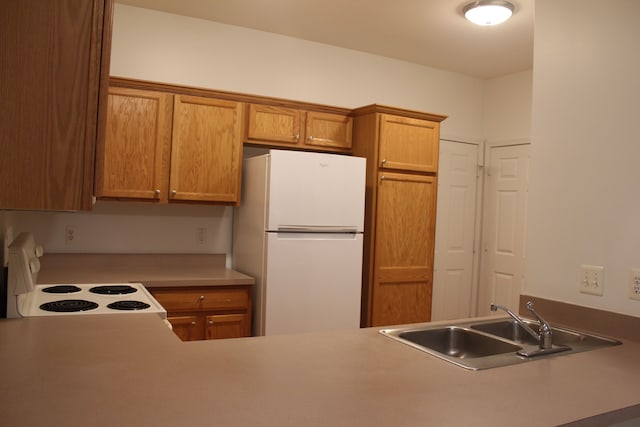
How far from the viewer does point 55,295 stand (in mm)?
2412

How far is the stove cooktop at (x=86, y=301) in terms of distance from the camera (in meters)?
2.06

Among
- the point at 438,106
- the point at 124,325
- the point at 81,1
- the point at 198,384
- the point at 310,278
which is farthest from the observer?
the point at 438,106

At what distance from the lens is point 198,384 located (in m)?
1.25

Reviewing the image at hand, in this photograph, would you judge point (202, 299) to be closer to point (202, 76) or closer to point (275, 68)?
point (202, 76)

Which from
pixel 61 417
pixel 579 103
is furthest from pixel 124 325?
pixel 579 103

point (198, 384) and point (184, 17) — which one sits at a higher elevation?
point (184, 17)

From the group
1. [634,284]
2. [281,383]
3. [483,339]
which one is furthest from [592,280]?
[281,383]

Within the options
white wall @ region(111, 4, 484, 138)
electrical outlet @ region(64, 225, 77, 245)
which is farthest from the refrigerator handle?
electrical outlet @ region(64, 225, 77, 245)

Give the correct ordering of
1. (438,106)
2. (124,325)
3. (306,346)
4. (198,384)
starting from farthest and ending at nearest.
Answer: (438,106) → (124,325) → (306,346) → (198,384)

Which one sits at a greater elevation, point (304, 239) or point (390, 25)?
point (390, 25)

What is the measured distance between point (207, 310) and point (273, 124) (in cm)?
132

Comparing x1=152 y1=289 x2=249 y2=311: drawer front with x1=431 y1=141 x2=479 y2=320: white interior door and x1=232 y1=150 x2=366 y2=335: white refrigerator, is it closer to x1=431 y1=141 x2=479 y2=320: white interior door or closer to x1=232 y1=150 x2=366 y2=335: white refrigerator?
x1=232 y1=150 x2=366 y2=335: white refrigerator

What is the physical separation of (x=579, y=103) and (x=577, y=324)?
0.85 m

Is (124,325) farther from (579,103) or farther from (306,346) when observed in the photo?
(579,103)
